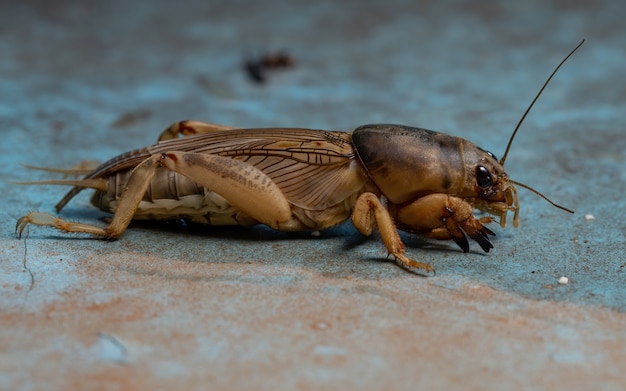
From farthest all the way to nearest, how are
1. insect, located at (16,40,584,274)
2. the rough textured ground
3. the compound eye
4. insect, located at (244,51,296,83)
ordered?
insect, located at (244,51,296,83) < the compound eye < insect, located at (16,40,584,274) < the rough textured ground

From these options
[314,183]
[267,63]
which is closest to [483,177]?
[314,183]

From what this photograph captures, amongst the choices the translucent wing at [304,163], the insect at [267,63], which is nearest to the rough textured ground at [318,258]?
the insect at [267,63]

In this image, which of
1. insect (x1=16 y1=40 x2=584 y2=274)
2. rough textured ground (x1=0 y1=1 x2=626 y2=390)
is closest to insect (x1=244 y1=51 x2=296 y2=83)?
rough textured ground (x1=0 y1=1 x2=626 y2=390)

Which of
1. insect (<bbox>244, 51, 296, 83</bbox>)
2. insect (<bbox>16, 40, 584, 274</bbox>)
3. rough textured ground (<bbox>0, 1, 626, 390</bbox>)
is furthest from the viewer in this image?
insect (<bbox>244, 51, 296, 83</bbox>)

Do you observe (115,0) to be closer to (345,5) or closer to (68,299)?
(345,5)

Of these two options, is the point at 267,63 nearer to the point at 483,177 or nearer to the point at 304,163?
the point at 304,163

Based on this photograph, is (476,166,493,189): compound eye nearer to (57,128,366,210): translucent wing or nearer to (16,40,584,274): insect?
(16,40,584,274): insect
